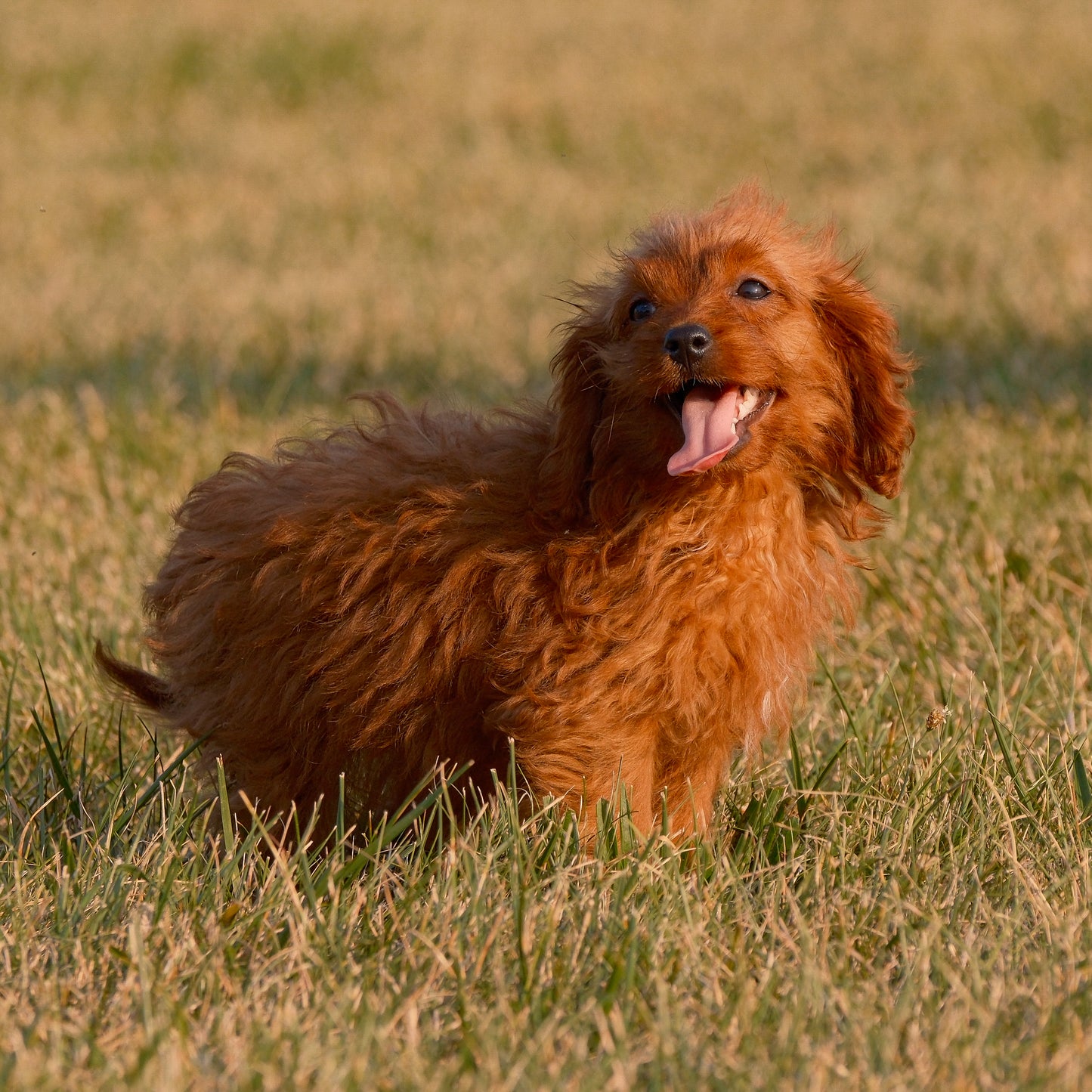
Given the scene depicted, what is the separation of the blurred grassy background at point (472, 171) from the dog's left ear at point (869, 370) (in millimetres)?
2961

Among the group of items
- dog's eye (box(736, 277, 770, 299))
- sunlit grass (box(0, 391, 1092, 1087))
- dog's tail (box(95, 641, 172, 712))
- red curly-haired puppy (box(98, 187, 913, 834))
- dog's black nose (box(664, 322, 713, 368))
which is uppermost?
dog's eye (box(736, 277, 770, 299))

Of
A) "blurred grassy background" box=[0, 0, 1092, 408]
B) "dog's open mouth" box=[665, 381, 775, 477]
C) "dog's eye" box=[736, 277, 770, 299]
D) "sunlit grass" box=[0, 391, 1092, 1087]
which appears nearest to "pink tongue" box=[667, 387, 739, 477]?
"dog's open mouth" box=[665, 381, 775, 477]

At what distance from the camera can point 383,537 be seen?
325cm

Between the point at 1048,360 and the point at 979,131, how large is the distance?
6.66 meters

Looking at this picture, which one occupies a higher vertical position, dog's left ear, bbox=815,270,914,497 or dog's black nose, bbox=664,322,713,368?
dog's black nose, bbox=664,322,713,368

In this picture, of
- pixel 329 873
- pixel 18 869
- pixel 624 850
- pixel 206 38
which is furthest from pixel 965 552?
pixel 206 38

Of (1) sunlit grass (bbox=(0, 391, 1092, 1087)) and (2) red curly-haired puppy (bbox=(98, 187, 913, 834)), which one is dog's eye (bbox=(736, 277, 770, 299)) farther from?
(1) sunlit grass (bbox=(0, 391, 1092, 1087))

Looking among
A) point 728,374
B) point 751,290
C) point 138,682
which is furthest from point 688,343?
point 138,682

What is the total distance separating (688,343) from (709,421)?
0.54 feet

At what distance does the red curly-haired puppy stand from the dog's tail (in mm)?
311

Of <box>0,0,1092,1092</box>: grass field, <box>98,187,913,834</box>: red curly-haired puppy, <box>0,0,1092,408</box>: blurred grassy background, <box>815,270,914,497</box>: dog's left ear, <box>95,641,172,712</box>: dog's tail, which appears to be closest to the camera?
<box>0,0,1092,1092</box>: grass field

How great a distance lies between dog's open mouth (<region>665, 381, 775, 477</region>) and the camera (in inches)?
117

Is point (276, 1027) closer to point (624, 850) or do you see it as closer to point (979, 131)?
point (624, 850)

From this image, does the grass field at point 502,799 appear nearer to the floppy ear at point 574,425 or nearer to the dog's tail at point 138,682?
the dog's tail at point 138,682
